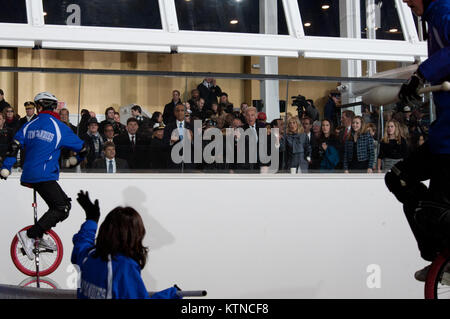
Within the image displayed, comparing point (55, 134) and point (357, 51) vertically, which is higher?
point (357, 51)

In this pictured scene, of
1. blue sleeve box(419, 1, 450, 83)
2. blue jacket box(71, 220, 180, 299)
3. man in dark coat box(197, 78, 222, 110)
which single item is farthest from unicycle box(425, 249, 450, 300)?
man in dark coat box(197, 78, 222, 110)

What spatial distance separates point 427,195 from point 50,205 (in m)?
3.24

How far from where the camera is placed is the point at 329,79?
6.45 metres

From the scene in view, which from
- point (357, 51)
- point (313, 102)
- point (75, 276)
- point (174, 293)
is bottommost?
point (75, 276)

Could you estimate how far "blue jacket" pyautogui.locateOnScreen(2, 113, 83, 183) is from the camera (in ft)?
16.3

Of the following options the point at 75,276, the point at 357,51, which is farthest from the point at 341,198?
the point at 75,276

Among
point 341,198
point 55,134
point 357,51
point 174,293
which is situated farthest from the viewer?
point 357,51

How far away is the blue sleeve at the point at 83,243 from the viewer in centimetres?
283

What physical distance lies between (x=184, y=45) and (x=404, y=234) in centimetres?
305

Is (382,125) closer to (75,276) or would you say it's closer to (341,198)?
(341,198)

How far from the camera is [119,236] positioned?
8.75 ft

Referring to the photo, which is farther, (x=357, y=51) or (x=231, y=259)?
(x=357, y=51)

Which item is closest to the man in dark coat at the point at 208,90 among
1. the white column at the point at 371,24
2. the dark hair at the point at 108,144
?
the dark hair at the point at 108,144

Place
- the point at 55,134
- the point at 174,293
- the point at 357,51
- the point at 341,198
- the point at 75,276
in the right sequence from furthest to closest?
1. the point at 357,51
2. the point at 341,198
3. the point at 75,276
4. the point at 55,134
5. the point at 174,293
